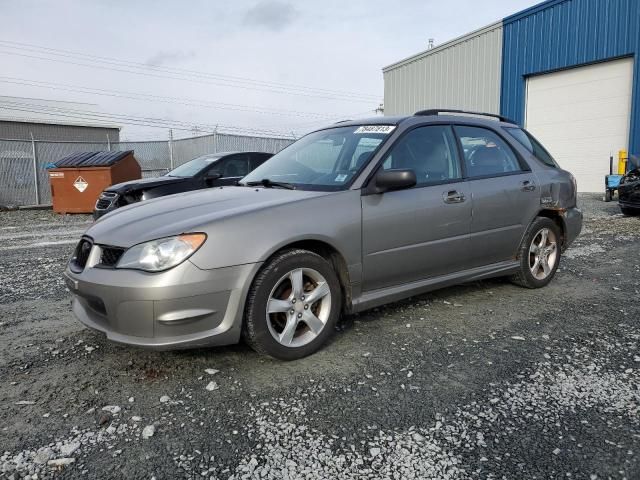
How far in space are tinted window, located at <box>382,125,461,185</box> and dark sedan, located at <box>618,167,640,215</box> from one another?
7.21 m

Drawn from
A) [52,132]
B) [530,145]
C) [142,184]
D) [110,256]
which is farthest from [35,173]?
[52,132]

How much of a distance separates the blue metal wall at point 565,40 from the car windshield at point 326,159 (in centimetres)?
1369

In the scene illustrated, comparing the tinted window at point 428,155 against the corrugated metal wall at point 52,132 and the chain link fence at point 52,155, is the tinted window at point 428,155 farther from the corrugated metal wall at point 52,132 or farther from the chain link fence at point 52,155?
the corrugated metal wall at point 52,132

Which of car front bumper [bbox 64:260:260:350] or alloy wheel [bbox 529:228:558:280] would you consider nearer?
car front bumper [bbox 64:260:260:350]

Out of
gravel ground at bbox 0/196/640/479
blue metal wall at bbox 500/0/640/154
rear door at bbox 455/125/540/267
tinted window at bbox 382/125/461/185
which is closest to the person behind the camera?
gravel ground at bbox 0/196/640/479

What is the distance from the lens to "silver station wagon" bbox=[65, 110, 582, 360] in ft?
8.93

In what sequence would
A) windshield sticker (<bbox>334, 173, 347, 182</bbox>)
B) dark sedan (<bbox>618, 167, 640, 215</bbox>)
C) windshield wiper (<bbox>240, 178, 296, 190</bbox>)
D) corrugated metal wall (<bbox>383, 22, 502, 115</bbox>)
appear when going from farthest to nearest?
corrugated metal wall (<bbox>383, 22, 502, 115</bbox>)
dark sedan (<bbox>618, 167, 640, 215</bbox>)
windshield wiper (<bbox>240, 178, 296, 190</bbox>)
windshield sticker (<bbox>334, 173, 347, 182</bbox>)

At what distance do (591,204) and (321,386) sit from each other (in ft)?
40.6

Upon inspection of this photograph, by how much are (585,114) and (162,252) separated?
16.6 m

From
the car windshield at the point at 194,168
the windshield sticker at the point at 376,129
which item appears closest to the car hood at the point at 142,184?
the car windshield at the point at 194,168

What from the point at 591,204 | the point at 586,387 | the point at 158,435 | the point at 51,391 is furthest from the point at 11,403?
the point at 591,204

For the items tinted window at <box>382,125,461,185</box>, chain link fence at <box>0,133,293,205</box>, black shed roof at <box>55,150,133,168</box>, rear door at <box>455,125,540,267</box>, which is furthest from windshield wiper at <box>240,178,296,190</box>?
chain link fence at <box>0,133,293,205</box>

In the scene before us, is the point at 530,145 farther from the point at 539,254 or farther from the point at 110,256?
the point at 110,256

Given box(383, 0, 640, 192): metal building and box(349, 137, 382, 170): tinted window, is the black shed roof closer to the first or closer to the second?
box(349, 137, 382, 170): tinted window
